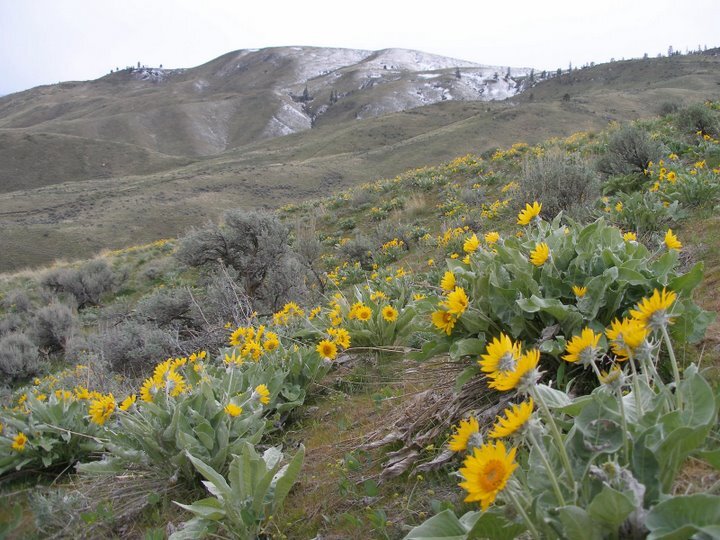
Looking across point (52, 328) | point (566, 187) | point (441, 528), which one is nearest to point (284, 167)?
point (52, 328)

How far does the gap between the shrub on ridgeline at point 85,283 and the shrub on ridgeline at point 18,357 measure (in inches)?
165

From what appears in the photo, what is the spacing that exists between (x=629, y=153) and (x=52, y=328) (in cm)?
1232

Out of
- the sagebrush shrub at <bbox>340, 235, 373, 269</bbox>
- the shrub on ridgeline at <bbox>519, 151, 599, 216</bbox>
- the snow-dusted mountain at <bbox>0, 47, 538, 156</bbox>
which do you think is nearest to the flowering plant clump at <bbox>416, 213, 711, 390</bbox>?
the shrub on ridgeline at <bbox>519, 151, 599, 216</bbox>

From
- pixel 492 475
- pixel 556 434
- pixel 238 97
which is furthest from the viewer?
pixel 238 97

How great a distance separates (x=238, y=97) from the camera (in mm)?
122062

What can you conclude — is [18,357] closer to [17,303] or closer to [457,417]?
[17,303]

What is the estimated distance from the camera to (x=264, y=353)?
11.3 feet

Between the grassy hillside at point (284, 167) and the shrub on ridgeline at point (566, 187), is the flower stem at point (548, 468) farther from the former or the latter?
the grassy hillside at point (284, 167)

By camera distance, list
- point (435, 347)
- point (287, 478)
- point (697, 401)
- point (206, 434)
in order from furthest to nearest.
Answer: point (435, 347)
point (206, 434)
point (287, 478)
point (697, 401)

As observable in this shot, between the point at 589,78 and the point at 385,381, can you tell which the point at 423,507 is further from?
the point at 589,78

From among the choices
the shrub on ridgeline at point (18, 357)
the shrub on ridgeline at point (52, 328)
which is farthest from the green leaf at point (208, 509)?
the shrub on ridgeline at point (52, 328)

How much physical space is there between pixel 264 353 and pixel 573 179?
189 inches

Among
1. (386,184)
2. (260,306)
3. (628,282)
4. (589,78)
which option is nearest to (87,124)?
(589,78)

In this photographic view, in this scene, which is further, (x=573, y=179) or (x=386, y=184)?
(x=386, y=184)
